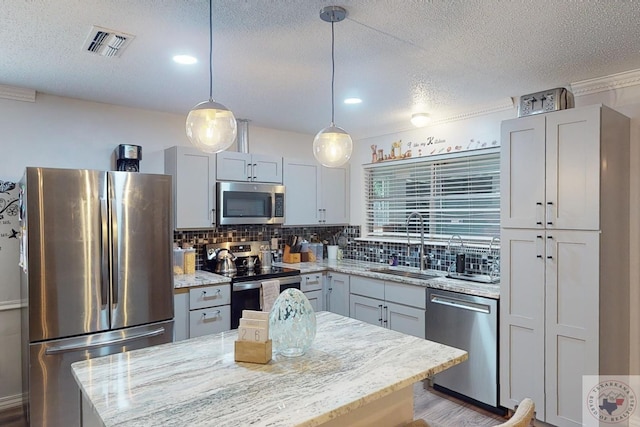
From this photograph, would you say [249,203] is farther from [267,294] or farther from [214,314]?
[267,294]

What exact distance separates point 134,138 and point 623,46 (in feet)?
12.1

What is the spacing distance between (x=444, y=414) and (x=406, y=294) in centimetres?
97

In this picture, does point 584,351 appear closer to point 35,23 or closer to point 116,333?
point 116,333

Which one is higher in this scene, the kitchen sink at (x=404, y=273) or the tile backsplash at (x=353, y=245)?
the tile backsplash at (x=353, y=245)

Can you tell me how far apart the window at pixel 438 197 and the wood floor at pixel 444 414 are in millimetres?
1443

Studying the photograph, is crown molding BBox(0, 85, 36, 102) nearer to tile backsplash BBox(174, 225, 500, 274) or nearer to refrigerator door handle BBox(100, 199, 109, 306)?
refrigerator door handle BBox(100, 199, 109, 306)

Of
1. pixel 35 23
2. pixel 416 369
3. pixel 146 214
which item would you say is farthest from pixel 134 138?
pixel 416 369

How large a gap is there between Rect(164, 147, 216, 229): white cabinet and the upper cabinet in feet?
8.30

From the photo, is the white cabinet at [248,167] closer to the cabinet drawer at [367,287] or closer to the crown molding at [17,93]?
the cabinet drawer at [367,287]

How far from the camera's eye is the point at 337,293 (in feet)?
13.7

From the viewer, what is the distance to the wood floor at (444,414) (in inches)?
112

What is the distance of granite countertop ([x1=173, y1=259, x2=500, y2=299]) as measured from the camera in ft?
10.2

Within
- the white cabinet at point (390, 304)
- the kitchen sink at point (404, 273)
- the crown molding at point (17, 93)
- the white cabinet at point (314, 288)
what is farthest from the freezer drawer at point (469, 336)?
the crown molding at point (17, 93)

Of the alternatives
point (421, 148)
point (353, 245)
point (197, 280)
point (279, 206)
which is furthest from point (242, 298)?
point (421, 148)
